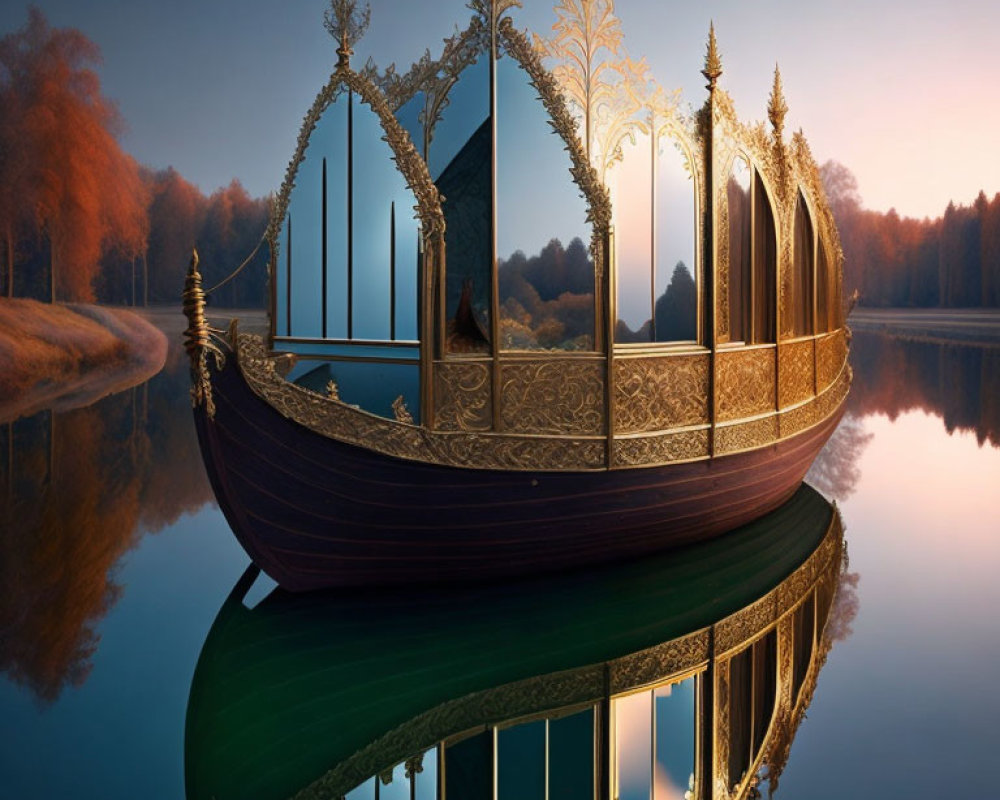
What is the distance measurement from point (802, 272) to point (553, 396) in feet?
10.9

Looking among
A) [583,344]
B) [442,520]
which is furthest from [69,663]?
[583,344]

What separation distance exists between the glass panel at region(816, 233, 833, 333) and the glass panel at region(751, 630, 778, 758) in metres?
3.87

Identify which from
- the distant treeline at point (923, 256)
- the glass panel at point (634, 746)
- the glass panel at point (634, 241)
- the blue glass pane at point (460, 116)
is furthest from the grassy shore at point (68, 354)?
the distant treeline at point (923, 256)

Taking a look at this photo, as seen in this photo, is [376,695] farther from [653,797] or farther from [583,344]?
[583,344]

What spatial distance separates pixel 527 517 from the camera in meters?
4.65

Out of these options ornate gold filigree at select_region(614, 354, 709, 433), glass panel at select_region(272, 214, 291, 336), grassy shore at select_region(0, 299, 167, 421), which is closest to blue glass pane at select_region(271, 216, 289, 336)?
glass panel at select_region(272, 214, 291, 336)

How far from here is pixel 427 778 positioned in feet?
10.2

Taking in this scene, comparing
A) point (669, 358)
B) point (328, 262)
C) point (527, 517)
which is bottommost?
point (527, 517)

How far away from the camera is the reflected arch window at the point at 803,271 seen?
6.96 metres

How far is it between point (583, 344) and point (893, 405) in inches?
349

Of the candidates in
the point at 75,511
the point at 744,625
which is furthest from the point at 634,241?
the point at 75,511

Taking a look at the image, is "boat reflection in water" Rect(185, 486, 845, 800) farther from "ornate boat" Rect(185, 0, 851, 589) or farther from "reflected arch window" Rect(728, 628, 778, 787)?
"ornate boat" Rect(185, 0, 851, 589)

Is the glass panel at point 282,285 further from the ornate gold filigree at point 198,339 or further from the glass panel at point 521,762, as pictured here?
the glass panel at point 521,762

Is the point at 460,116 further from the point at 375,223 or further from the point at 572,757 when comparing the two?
the point at 572,757
